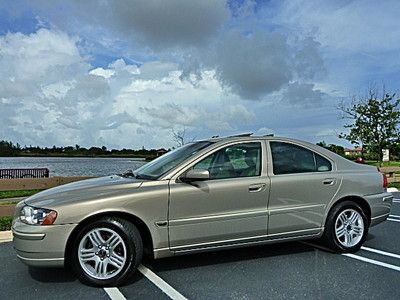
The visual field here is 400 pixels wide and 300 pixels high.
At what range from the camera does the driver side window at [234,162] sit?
15.4 ft

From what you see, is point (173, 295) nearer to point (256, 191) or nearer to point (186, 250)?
point (186, 250)

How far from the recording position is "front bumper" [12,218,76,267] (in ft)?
12.8

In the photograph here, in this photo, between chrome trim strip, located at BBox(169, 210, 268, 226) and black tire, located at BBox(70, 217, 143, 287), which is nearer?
black tire, located at BBox(70, 217, 143, 287)

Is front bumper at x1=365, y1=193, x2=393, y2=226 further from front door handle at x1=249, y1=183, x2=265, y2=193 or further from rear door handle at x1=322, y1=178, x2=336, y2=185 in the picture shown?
front door handle at x1=249, y1=183, x2=265, y2=193

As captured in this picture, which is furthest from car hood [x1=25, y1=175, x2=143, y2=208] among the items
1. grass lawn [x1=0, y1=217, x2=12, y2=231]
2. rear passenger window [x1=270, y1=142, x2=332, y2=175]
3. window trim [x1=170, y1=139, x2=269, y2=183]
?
grass lawn [x1=0, y1=217, x2=12, y2=231]

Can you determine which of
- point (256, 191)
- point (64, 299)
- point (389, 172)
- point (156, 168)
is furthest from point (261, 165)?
point (389, 172)

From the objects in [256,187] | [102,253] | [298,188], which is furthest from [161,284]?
[298,188]

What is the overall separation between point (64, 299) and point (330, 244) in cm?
333

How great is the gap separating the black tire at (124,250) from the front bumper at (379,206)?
10.5 feet

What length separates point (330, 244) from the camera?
518cm

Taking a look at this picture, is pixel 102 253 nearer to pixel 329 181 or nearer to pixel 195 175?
pixel 195 175

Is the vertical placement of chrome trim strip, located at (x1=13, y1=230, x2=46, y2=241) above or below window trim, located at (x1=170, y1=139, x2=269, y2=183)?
below

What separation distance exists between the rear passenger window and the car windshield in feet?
2.89

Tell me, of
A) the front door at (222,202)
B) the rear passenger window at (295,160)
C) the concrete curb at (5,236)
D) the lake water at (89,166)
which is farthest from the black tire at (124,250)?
the concrete curb at (5,236)
